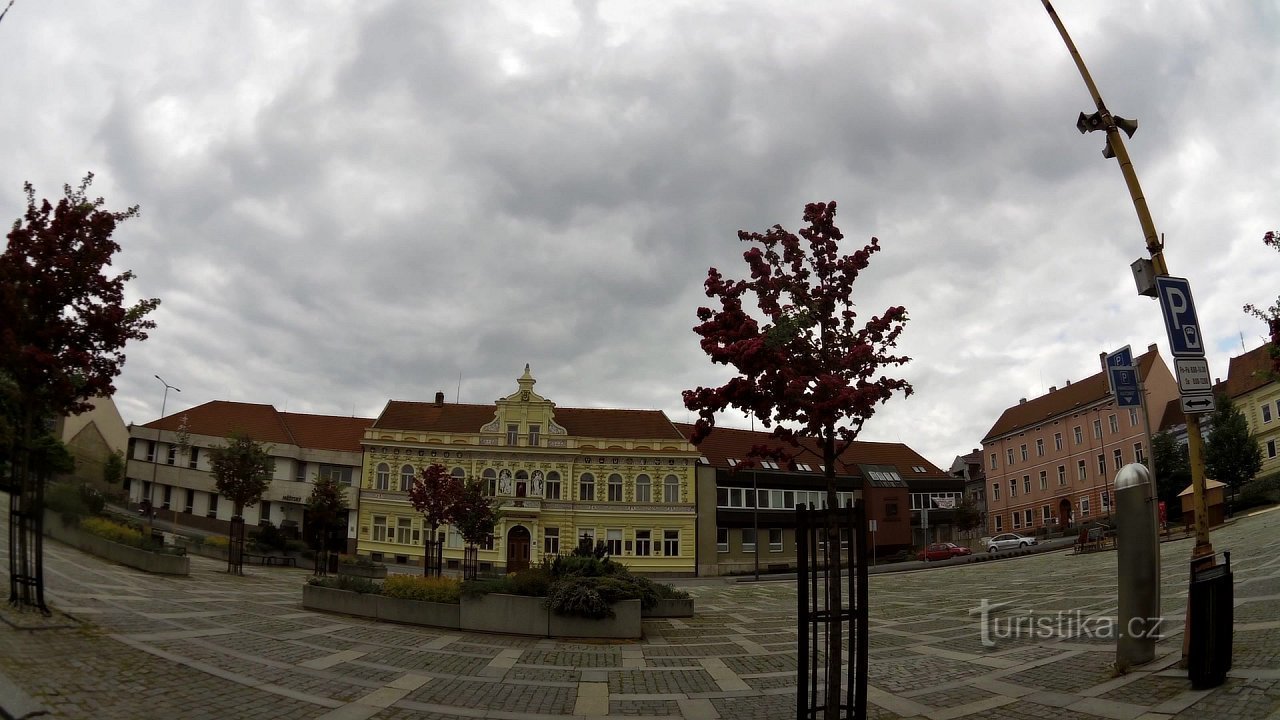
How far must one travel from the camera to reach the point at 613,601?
49.9ft

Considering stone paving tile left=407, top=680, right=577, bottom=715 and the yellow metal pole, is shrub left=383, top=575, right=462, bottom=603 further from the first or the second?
the yellow metal pole

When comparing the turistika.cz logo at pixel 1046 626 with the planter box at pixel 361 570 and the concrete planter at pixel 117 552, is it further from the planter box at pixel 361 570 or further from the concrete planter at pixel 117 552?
the planter box at pixel 361 570

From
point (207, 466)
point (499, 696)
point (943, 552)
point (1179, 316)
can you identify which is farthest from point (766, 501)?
point (499, 696)

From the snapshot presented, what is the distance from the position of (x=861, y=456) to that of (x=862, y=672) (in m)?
62.4

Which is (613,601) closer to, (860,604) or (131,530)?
(860,604)

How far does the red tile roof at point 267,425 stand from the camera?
54.0 meters

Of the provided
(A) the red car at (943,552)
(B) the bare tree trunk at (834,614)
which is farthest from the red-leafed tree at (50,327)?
(A) the red car at (943,552)

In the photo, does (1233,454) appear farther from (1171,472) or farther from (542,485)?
(542,485)

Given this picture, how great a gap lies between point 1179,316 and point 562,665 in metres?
11.0

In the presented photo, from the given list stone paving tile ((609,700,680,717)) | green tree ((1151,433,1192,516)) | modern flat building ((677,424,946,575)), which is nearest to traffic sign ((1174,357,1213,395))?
stone paving tile ((609,700,680,717))

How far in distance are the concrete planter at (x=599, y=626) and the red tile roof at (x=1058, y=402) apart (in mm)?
60168

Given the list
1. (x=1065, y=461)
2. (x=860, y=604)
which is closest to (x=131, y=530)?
(x=860, y=604)

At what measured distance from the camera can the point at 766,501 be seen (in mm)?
55031

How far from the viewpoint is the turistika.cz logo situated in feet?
40.0
